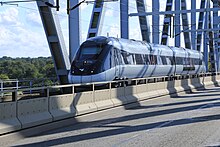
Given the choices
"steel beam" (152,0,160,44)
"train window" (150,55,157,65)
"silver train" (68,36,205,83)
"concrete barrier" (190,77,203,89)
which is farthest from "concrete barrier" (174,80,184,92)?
"steel beam" (152,0,160,44)

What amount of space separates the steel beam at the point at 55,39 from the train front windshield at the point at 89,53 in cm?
143

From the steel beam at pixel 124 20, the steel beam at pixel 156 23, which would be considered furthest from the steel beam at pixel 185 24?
the steel beam at pixel 124 20

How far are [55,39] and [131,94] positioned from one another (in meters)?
8.13

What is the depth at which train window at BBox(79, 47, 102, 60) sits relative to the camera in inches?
1027

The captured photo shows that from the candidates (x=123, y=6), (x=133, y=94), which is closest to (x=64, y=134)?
(x=133, y=94)

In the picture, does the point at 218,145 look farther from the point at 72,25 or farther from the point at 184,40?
the point at 184,40

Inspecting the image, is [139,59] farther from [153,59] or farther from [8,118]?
[8,118]

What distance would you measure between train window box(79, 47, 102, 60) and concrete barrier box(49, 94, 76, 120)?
38.0 feet

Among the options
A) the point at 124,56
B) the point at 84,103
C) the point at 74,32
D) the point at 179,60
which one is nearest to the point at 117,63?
the point at 124,56

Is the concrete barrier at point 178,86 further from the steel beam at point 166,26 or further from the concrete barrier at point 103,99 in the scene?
the steel beam at point 166,26

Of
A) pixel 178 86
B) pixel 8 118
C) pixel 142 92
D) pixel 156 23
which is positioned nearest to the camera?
pixel 8 118

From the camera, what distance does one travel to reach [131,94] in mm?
21359

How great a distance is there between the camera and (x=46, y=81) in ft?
95.8

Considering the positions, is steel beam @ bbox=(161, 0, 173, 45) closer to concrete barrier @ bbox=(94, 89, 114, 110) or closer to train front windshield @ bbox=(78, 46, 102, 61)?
train front windshield @ bbox=(78, 46, 102, 61)
